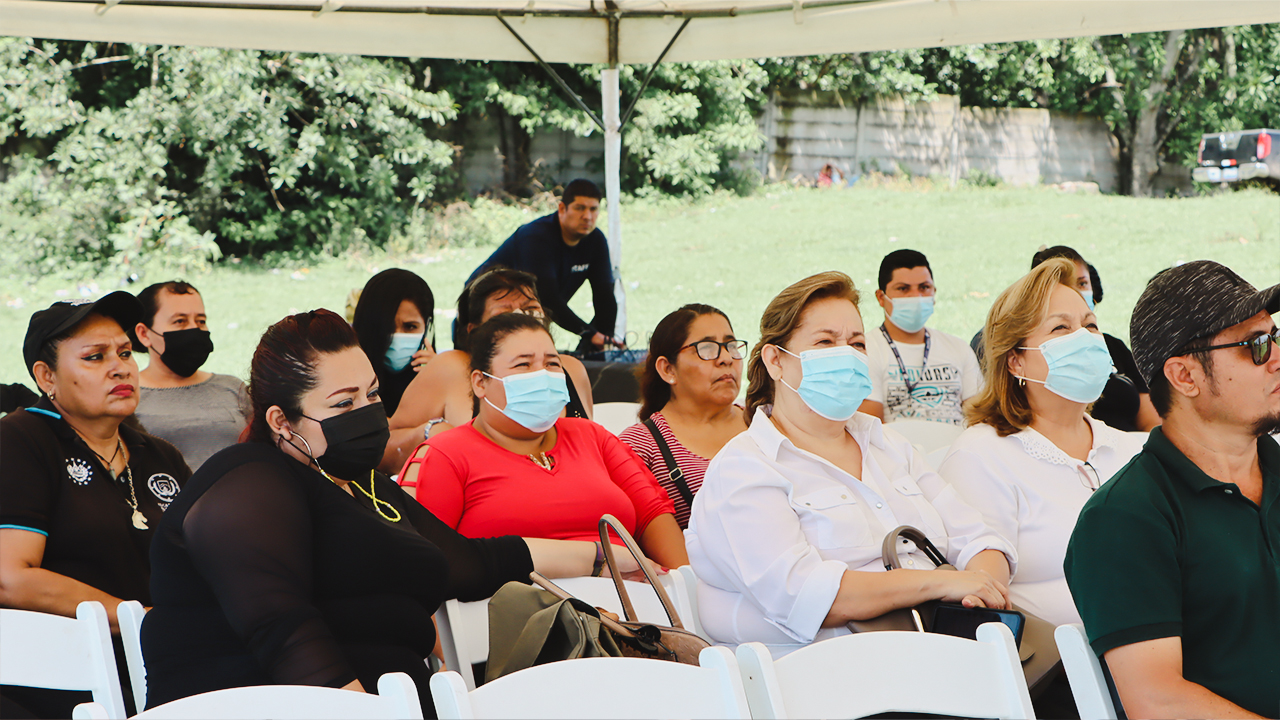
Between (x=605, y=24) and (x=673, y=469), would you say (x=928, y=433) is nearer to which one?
(x=673, y=469)

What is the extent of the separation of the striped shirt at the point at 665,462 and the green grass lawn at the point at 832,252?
21.0ft

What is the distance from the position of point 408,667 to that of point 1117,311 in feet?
30.3

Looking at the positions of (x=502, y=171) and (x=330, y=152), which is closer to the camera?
(x=330, y=152)

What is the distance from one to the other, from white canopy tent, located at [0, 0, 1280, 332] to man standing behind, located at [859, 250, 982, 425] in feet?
4.13

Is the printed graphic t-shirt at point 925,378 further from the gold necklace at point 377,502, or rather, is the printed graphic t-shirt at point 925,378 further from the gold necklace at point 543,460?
the gold necklace at point 377,502

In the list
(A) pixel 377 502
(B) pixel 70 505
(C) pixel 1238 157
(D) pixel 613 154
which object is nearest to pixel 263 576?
(A) pixel 377 502

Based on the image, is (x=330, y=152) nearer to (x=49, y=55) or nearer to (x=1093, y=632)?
(x=49, y=55)

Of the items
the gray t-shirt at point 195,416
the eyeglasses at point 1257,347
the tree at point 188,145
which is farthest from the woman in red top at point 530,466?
the tree at point 188,145

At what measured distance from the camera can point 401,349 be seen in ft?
13.6

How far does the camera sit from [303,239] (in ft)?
41.7

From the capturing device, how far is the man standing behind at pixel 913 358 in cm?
464

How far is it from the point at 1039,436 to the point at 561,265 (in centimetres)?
401

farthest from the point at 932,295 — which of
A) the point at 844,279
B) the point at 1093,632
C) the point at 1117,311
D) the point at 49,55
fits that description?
the point at 49,55

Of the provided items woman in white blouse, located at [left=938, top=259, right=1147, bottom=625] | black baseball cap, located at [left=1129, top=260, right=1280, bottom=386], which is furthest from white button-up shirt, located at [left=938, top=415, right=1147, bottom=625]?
black baseball cap, located at [left=1129, top=260, right=1280, bottom=386]
